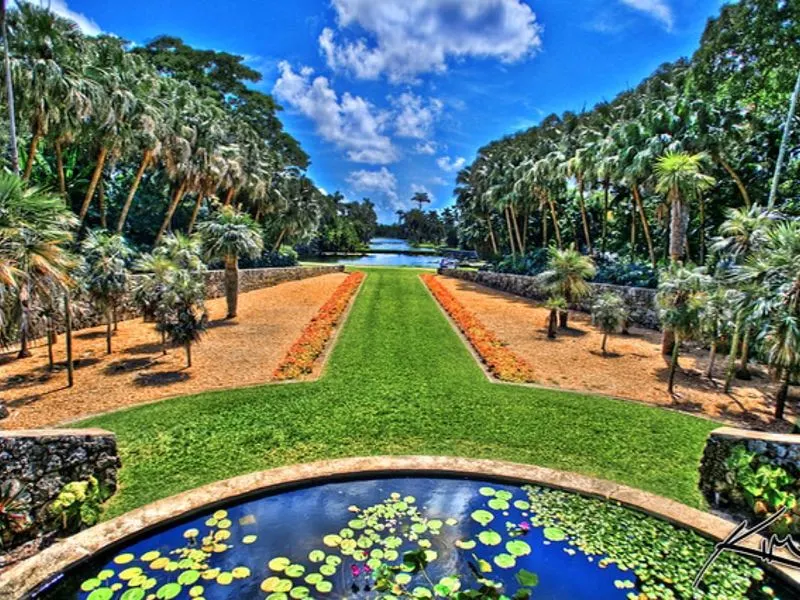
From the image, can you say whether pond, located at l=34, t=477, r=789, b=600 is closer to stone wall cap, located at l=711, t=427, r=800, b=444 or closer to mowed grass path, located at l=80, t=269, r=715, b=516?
mowed grass path, located at l=80, t=269, r=715, b=516

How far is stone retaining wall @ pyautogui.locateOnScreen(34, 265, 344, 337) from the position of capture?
15.1 metres

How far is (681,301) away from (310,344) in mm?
10095

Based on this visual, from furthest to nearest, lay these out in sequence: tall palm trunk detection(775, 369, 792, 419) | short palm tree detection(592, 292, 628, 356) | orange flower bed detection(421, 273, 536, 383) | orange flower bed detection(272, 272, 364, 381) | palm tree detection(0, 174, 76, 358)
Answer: short palm tree detection(592, 292, 628, 356)
orange flower bed detection(421, 273, 536, 383)
orange flower bed detection(272, 272, 364, 381)
tall palm trunk detection(775, 369, 792, 419)
palm tree detection(0, 174, 76, 358)

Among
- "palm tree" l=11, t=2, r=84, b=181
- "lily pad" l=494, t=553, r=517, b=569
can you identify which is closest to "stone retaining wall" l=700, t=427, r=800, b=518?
"lily pad" l=494, t=553, r=517, b=569

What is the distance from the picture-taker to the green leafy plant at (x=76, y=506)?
5.61 metres

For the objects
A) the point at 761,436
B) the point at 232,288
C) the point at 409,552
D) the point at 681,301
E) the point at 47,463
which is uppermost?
the point at 681,301

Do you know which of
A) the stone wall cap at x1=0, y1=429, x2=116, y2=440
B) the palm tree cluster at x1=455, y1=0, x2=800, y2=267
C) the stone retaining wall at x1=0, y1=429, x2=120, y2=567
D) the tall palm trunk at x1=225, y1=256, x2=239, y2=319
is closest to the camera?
the stone retaining wall at x1=0, y1=429, x2=120, y2=567

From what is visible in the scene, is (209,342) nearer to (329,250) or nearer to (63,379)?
(63,379)

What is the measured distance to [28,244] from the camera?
297 inches

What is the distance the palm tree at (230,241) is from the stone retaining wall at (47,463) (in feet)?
42.4

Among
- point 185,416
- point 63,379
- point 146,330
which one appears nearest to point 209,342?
point 146,330

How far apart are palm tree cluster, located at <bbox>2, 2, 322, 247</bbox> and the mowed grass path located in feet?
23.4

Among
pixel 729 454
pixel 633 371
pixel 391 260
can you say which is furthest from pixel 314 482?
pixel 391 260

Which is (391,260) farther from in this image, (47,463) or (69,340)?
(47,463)
